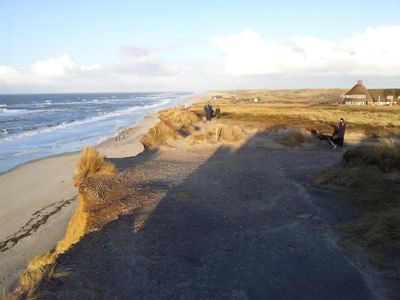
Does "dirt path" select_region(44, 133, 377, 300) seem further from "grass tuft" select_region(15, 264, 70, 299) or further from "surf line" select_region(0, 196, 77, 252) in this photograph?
"surf line" select_region(0, 196, 77, 252)

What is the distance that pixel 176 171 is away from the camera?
43.5ft

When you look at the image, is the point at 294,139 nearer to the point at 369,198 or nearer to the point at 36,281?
the point at 369,198

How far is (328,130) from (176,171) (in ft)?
45.6

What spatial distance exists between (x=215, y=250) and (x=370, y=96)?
60361 mm

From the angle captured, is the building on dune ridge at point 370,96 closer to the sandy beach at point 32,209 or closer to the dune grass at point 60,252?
the sandy beach at point 32,209

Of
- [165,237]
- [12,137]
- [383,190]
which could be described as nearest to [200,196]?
[165,237]

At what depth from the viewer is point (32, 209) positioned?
12.9m

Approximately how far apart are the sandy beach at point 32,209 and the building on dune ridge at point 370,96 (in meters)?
47.1

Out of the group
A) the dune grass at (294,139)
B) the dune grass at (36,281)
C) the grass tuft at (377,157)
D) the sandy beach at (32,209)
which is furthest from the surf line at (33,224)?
the dune grass at (294,139)

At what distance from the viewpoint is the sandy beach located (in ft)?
31.6

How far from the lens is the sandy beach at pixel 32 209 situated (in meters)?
9.62

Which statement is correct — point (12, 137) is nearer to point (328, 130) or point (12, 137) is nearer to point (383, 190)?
point (328, 130)

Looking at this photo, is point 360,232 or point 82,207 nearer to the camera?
point 360,232

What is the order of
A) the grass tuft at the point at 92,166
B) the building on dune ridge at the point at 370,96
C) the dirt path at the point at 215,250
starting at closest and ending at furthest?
the dirt path at the point at 215,250 → the grass tuft at the point at 92,166 → the building on dune ridge at the point at 370,96
